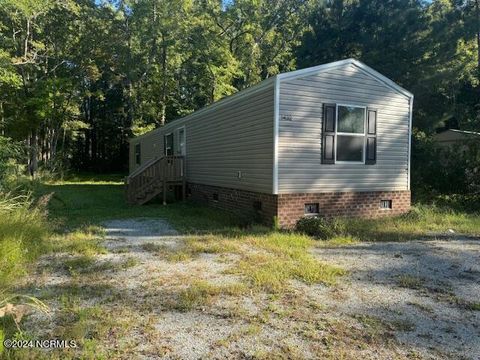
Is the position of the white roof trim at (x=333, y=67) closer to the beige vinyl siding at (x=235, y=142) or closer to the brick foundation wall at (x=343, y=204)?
the beige vinyl siding at (x=235, y=142)

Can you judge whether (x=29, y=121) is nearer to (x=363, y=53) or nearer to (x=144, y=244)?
(x=363, y=53)

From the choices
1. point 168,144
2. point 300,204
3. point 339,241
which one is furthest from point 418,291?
point 168,144

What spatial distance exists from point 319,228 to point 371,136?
2.95 m

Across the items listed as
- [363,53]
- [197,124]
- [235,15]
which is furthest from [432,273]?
[235,15]

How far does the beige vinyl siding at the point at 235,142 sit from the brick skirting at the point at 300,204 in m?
0.26

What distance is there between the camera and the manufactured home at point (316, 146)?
8.34 meters

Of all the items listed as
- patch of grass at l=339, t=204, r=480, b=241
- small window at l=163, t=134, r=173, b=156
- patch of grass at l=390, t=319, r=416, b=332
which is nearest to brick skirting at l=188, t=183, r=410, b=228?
patch of grass at l=339, t=204, r=480, b=241

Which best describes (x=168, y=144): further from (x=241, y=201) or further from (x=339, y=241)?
(x=339, y=241)

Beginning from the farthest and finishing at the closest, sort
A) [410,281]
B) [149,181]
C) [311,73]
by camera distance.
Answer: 1. [149,181]
2. [311,73]
3. [410,281]

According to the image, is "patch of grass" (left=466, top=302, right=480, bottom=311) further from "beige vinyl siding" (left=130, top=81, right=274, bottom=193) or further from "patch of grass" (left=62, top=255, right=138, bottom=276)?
"beige vinyl siding" (left=130, top=81, right=274, bottom=193)

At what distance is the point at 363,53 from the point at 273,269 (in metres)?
14.1

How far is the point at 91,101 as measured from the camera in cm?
3419

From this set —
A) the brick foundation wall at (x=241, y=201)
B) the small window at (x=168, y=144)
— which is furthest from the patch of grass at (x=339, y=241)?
the small window at (x=168, y=144)

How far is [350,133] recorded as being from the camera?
356 inches
